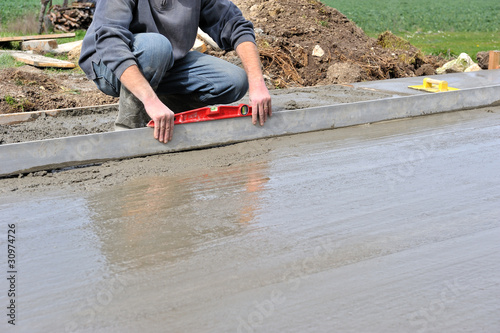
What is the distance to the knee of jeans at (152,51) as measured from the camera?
150 inches

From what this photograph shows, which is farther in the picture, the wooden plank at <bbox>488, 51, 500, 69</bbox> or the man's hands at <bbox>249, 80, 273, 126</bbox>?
the wooden plank at <bbox>488, 51, 500, 69</bbox>

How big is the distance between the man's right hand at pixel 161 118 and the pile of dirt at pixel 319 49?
381 cm

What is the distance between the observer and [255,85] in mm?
4102

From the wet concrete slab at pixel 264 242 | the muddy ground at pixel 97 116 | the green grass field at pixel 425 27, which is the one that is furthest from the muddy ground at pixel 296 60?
the green grass field at pixel 425 27

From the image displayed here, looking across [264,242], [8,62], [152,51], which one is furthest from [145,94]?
[8,62]

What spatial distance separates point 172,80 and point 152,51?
1.89ft

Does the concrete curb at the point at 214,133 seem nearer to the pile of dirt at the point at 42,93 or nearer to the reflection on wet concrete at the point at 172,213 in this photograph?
the reflection on wet concrete at the point at 172,213

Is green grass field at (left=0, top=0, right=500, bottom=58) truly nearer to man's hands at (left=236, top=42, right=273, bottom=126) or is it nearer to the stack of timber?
the stack of timber

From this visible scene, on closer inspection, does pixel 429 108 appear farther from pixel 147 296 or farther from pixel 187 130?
pixel 147 296

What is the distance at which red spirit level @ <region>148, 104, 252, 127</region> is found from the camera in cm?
393

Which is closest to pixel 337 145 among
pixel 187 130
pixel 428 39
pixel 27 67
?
pixel 187 130

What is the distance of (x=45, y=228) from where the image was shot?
9.18ft

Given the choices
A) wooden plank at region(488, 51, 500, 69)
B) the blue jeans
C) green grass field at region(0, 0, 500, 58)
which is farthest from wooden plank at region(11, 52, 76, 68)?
wooden plank at region(488, 51, 500, 69)

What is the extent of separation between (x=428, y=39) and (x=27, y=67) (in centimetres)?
1413
